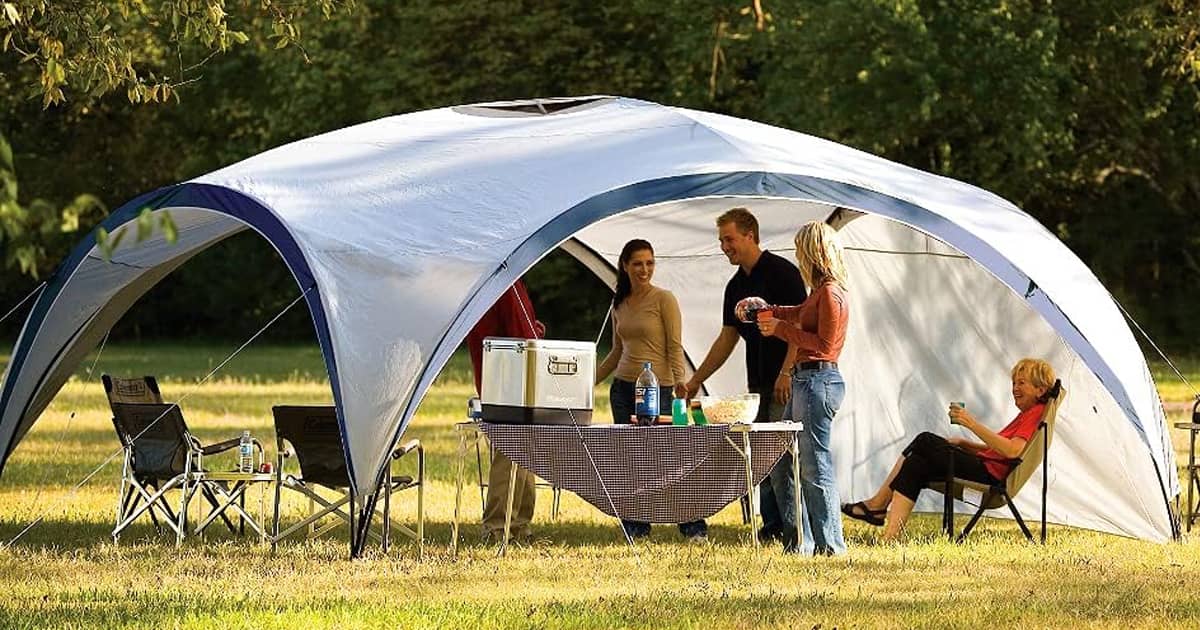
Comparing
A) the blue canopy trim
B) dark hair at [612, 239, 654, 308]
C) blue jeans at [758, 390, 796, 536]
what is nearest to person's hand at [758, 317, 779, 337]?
blue jeans at [758, 390, 796, 536]

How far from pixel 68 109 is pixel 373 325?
96.3 feet

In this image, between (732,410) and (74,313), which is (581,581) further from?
(74,313)

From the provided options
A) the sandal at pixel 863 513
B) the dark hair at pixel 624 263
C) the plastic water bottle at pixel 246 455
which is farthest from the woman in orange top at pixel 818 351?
the plastic water bottle at pixel 246 455

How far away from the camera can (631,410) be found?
385 inches

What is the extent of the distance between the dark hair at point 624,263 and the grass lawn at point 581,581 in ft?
3.68

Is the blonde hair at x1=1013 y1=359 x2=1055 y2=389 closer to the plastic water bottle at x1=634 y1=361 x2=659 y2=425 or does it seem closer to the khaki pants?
the plastic water bottle at x1=634 y1=361 x2=659 y2=425

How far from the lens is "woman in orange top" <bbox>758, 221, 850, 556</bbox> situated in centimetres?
836

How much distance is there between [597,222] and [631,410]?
89 centimetres

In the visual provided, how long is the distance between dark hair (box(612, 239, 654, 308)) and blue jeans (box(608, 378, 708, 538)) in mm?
413

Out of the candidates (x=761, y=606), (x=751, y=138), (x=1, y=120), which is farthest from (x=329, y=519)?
(x=1, y=120)

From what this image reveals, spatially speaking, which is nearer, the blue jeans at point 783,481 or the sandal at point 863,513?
the blue jeans at point 783,481

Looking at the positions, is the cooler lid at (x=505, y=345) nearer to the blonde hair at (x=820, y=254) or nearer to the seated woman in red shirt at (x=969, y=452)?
the blonde hair at (x=820, y=254)

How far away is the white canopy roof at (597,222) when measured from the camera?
8.36 metres

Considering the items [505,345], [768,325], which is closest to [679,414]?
[768,325]
